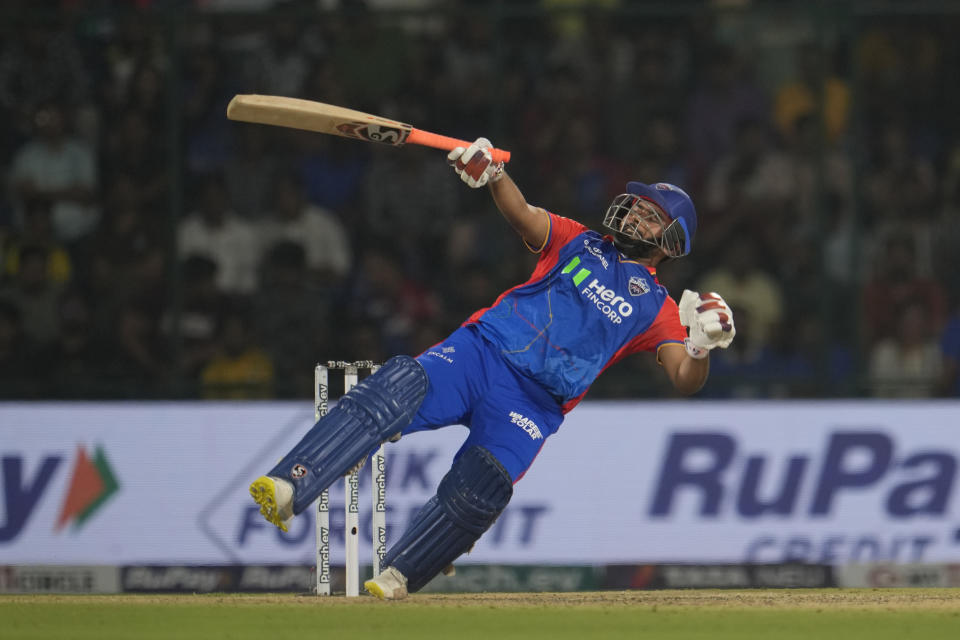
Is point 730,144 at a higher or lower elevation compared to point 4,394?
higher

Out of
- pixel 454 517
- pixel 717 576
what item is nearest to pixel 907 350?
pixel 717 576

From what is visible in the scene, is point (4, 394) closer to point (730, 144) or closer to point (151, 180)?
point (151, 180)

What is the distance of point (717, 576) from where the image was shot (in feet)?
28.7

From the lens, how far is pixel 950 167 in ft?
34.3

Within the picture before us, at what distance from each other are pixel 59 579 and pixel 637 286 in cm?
425

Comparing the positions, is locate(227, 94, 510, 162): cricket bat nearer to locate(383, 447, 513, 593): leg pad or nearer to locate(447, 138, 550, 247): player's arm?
locate(447, 138, 550, 247): player's arm

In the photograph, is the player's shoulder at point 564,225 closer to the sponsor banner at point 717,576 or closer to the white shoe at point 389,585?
the white shoe at point 389,585

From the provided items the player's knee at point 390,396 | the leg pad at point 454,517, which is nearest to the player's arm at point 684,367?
the leg pad at point 454,517

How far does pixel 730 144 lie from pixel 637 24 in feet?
3.51

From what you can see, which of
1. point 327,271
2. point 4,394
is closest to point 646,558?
point 327,271

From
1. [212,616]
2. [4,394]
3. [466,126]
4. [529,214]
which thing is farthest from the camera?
[466,126]

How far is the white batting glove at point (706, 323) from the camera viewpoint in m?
5.88

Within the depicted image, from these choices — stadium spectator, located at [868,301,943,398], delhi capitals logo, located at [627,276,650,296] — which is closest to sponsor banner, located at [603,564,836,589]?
stadium spectator, located at [868,301,943,398]

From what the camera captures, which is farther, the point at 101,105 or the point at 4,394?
the point at 101,105
